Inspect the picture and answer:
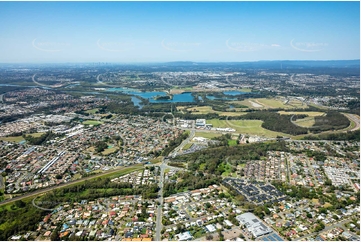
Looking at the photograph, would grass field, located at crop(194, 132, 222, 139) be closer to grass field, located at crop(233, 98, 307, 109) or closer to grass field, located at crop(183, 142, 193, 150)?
grass field, located at crop(183, 142, 193, 150)

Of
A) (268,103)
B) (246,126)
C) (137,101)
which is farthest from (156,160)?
(268,103)

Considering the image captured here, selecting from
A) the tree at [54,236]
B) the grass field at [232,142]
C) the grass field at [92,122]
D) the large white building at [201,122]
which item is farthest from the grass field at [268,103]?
the tree at [54,236]

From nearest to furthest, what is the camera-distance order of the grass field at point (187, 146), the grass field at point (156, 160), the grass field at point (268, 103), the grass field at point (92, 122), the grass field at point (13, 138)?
the grass field at point (156, 160) < the grass field at point (187, 146) < the grass field at point (13, 138) < the grass field at point (92, 122) < the grass field at point (268, 103)

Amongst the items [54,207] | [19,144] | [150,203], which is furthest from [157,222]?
[19,144]

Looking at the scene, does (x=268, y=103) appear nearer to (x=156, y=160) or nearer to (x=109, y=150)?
(x=156, y=160)

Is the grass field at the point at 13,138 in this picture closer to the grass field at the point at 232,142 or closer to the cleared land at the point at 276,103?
the grass field at the point at 232,142

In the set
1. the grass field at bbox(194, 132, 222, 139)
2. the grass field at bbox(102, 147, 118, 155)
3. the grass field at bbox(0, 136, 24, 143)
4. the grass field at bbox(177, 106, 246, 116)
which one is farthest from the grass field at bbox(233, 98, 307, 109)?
the grass field at bbox(0, 136, 24, 143)
